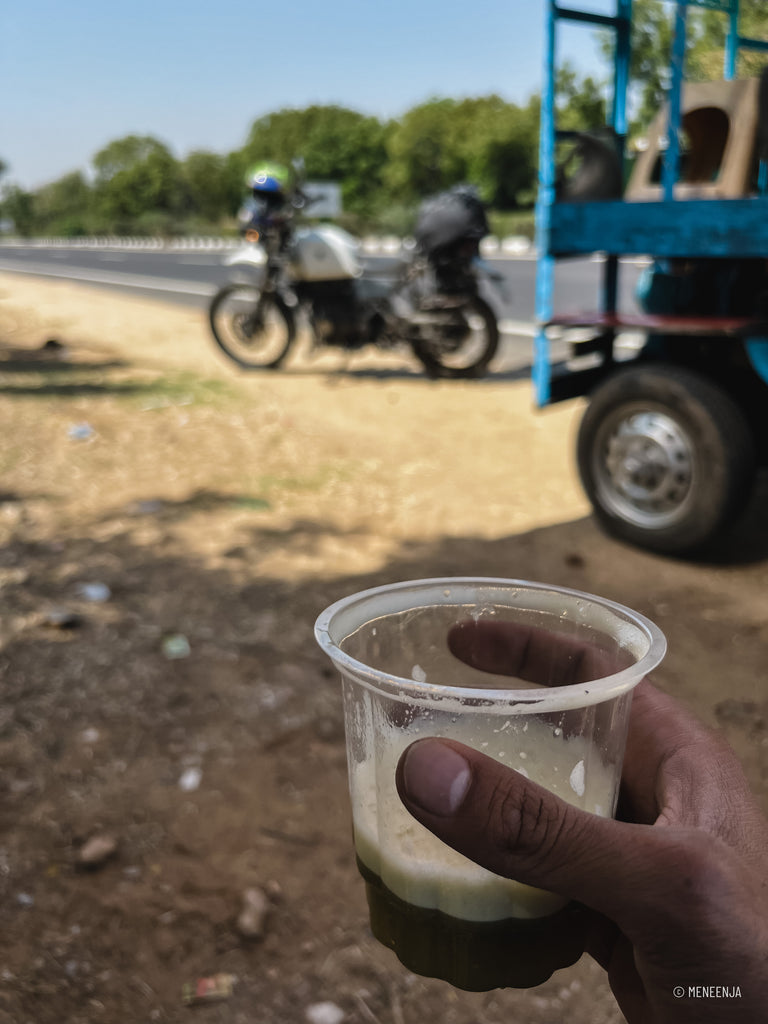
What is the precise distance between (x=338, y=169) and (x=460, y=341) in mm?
94175

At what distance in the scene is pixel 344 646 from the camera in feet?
4.07

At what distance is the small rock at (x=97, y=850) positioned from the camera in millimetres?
2389

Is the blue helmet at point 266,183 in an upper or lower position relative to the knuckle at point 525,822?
upper

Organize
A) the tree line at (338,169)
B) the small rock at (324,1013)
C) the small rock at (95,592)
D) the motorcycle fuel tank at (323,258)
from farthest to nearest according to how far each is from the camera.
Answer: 1. the tree line at (338,169)
2. the motorcycle fuel tank at (323,258)
3. the small rock at (95,592)
4. the small rock at (324,1013)

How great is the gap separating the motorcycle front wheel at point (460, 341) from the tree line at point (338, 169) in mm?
14420

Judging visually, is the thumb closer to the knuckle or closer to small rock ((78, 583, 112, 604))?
the knuckle

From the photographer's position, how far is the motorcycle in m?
8.08

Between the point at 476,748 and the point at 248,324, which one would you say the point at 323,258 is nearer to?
the point at 248,324

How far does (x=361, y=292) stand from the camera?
338 inches

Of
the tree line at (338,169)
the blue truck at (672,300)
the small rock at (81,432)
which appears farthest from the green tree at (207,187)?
the blue truck at (672,300)

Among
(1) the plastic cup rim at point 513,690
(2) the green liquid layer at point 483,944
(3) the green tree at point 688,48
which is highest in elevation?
(3) the green tree at point 688,48

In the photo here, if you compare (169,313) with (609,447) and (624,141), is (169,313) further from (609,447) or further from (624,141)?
(609,447)

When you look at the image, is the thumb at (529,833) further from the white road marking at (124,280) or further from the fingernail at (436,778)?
the white road marking at (124,280)

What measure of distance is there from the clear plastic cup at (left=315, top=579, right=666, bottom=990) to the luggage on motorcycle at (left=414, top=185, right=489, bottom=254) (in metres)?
7.13
